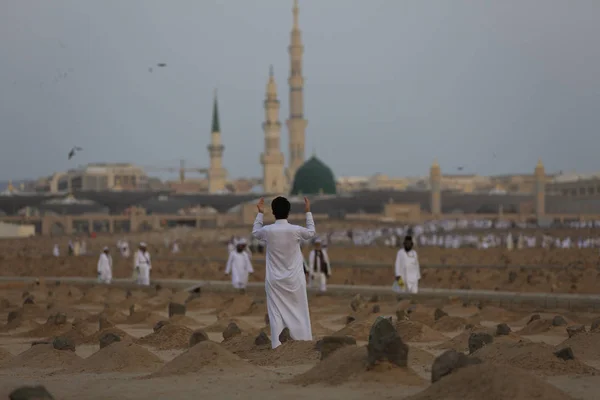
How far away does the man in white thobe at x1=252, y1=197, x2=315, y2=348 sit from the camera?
22.9ft

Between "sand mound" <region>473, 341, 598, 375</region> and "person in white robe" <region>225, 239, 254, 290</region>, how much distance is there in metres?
8.68

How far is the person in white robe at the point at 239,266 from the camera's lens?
1528cm

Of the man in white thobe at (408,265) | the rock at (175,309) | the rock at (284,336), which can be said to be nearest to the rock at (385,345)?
the rock at (284,336)

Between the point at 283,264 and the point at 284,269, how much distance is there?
29 mm

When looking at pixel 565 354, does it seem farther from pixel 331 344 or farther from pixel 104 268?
pixel 104 268

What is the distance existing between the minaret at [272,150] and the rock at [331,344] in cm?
8142

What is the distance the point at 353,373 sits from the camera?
225 inches

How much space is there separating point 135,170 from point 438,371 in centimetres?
11770

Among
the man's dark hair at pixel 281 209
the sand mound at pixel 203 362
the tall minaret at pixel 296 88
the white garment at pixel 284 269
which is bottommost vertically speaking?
the sand mound at pixel 203 362

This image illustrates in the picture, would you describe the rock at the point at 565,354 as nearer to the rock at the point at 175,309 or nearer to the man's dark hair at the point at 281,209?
the man's dark hair at the point at 281,209

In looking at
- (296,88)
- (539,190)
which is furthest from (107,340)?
(296,88)

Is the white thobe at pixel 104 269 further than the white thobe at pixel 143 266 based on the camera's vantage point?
Yes

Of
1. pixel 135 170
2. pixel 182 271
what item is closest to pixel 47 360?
pixel 182 271

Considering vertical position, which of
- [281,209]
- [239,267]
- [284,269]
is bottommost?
[239,267]
